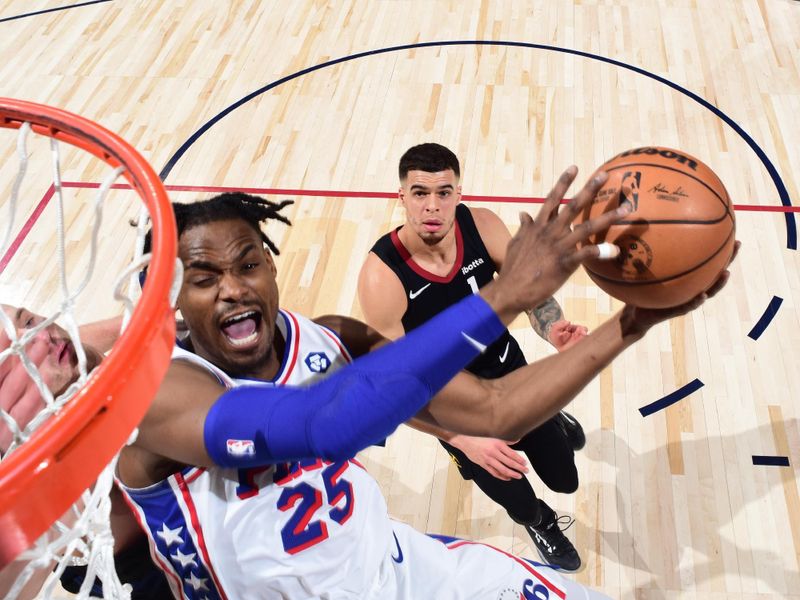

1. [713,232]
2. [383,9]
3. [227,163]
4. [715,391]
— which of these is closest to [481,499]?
[715,391]

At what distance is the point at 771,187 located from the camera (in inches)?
206

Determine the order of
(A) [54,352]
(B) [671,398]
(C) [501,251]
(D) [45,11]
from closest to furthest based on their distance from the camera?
(A) [54,352] → (C) [501,251] → (B) [671,398] → (D) [45,11]

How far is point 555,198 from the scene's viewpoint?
186cm

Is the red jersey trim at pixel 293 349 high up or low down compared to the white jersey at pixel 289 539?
up

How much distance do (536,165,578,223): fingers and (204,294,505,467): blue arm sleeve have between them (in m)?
0.22

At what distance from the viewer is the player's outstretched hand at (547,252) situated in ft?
6.08

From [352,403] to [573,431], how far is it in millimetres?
2150

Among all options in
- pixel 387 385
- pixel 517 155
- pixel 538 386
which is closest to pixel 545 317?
pixel 538 386

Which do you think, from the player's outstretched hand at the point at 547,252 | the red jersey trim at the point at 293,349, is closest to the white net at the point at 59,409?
the red jersey trim at the point at 293,349

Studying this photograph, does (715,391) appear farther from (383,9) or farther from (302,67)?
(383,9)

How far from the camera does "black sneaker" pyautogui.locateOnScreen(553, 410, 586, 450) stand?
149 inches

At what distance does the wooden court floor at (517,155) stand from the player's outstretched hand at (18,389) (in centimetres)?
199

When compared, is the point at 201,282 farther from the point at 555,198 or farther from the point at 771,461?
the point at 771,461

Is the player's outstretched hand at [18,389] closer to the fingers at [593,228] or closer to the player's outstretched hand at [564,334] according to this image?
the fingers at [593,228]
